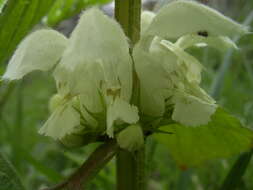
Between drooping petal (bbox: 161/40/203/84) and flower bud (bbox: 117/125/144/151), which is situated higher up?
drooping petal (bbox: 161/40/203/84)

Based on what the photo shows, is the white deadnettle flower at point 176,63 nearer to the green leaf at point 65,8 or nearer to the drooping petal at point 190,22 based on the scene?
the drooping petal at point 190,22

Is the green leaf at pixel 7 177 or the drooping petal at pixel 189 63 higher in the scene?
the drooping petal at pixel 189 63

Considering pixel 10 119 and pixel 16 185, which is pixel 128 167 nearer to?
pixel 16 185

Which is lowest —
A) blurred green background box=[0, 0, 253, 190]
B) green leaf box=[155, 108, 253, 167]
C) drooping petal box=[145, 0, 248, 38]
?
blurred green background box=[0, 0, 253, 190]

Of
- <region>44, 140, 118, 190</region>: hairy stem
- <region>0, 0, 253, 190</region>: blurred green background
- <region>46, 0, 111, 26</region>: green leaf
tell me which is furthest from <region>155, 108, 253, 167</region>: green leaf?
<region>46, 0, 111, 26</region>: green leaf

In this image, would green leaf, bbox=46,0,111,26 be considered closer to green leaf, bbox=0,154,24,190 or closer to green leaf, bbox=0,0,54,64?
green leaf, bbox=0,0,54,64

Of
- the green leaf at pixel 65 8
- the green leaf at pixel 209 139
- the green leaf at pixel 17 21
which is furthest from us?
the green leaf at pixel 65 8

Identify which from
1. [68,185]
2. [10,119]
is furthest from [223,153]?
[10,119]

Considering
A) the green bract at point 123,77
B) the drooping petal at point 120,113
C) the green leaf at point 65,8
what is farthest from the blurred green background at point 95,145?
the drooping petal at point 120,113
